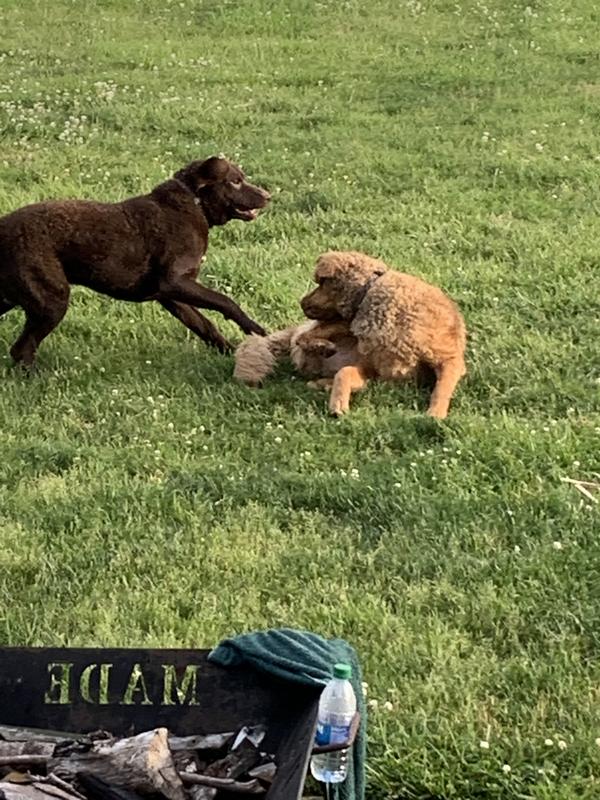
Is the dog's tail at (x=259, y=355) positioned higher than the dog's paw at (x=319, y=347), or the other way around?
the dog's paw at (x=319, y=347)

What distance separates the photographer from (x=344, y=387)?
613cm

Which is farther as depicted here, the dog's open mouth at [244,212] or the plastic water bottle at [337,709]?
the dog's open mouth at [244,212]

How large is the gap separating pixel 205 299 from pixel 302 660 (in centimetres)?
392

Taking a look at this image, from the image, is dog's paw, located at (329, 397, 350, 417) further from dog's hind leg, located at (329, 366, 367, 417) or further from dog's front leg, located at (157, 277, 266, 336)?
dog's front leg, located at (157, 277, 266, 336)

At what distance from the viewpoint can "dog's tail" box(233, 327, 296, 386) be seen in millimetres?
6535

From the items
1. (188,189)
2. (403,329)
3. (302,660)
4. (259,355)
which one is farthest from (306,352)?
(302,660)

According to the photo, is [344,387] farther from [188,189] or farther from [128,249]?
[188,189]

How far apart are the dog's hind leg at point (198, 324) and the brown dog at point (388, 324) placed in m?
0.72

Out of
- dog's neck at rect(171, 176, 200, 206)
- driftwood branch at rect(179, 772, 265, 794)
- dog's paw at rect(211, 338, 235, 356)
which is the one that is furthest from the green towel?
dog's neck at rect(171, 176, 200, 206)

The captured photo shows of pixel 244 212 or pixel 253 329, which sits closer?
pixel 253 329

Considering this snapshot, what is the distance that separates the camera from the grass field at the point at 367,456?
392 centimetres

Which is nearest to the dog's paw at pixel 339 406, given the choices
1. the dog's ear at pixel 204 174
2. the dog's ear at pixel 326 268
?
the dog's ear at pixel 326 268

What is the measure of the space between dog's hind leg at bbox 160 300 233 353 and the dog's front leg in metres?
0.17

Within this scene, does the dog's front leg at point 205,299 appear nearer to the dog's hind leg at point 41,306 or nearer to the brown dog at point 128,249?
the brown dog at point 128,249
